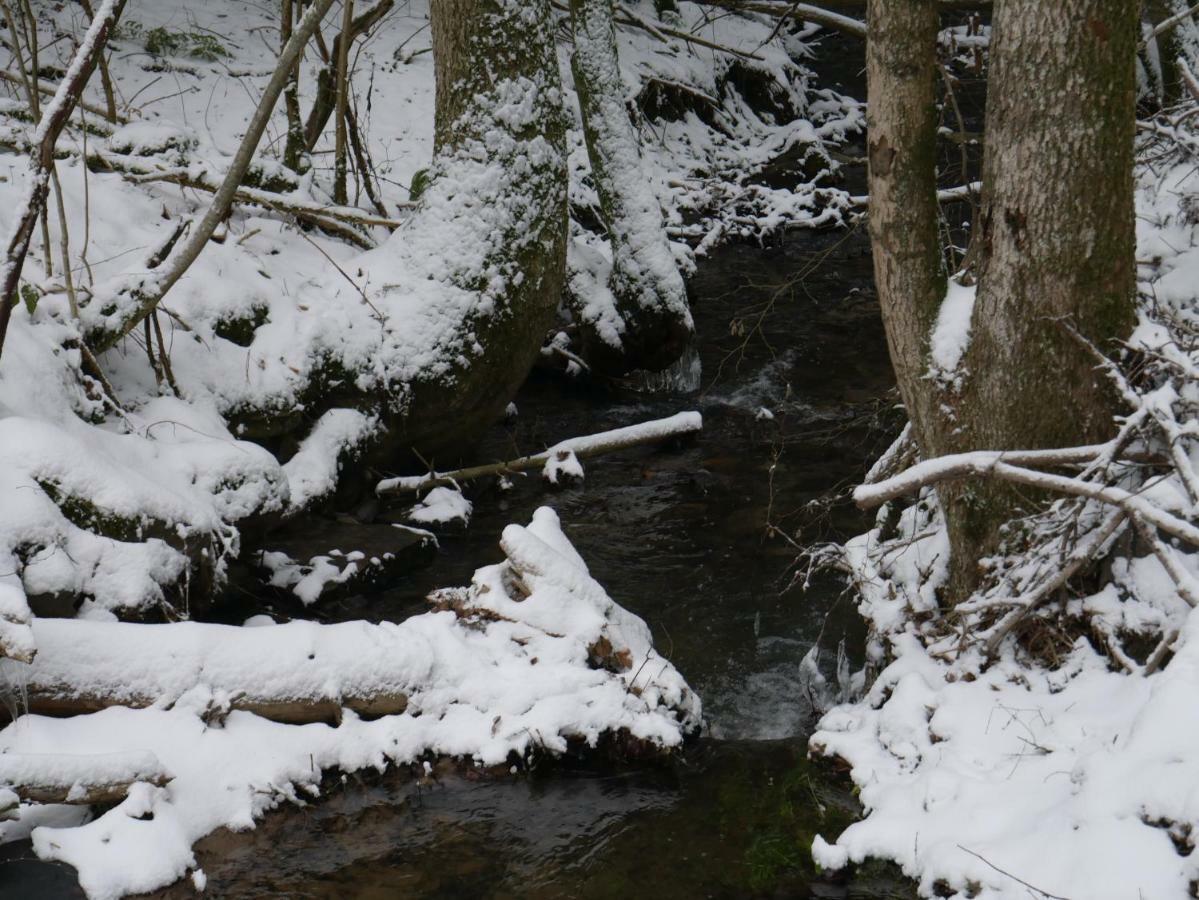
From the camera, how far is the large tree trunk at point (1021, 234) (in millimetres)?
3928

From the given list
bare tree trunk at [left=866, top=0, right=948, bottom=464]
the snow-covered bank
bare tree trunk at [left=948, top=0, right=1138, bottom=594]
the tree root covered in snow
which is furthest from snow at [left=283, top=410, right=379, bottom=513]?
bare tree trunk at [left=948, top=0, right=1138, bottom=594]

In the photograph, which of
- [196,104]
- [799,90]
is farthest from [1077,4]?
[799,90]

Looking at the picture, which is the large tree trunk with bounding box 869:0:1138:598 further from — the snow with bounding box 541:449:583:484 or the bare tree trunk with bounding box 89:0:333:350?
the bare tree trunk with bounding box 89:0:333:350

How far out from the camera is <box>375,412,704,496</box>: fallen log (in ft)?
23.6

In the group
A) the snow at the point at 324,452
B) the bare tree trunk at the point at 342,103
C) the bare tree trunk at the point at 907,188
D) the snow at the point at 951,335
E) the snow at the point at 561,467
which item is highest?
the bare tree trunk at the point at 342,103

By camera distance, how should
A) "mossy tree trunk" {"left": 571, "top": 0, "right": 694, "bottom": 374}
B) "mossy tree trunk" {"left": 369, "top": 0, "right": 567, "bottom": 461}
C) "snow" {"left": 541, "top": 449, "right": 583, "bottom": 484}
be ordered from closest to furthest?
"mossy tree trunk" {"left": 369, "top": 0, "right": 567, "bottom": 461} < "snow" {"left": 541, "top": 449, "right": 583, "bottom": 484} < "mossy tree trunk" {"left": 571, "top": 0, "right": 694, "bottom": 374}

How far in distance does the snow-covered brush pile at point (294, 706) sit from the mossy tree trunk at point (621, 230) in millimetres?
4222

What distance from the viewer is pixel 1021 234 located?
413 centimetres

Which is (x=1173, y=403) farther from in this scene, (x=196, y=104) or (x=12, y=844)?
(x=196, y=104)

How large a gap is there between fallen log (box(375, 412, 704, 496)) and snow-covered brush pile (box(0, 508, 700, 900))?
202cm

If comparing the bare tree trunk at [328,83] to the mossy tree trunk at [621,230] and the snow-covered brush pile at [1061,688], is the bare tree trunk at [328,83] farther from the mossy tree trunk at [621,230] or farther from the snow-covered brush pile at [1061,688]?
the snow-covered brush pile at [1061,688]

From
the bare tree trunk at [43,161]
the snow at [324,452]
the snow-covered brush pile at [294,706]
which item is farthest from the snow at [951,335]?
the bare tree trunk at [43,161]

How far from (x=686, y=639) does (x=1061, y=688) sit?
7.10ft

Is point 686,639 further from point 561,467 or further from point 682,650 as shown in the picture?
point 561,467
